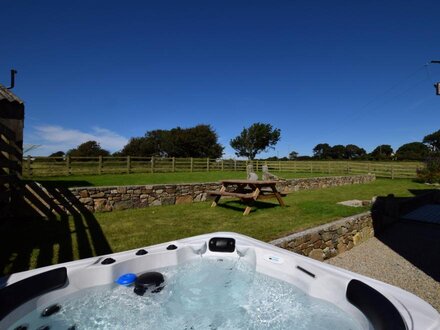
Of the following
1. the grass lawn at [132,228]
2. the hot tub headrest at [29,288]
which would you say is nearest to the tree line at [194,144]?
the grass lawn at [132,228]

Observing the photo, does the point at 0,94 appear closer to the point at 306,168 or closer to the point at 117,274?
the point at 117,274

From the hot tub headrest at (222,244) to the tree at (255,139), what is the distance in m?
39.1

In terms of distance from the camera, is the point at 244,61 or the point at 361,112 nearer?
the point at 244,61

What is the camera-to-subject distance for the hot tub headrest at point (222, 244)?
3.10 meters

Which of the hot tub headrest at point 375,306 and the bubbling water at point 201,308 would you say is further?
the bubbling water at point 201,308

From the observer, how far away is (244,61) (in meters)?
16.3

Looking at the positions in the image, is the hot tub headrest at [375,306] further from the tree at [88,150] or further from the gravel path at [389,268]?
the tree at [88,150]

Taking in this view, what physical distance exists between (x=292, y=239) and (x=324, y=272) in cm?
107

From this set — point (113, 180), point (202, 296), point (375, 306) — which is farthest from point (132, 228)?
point (113, 180)

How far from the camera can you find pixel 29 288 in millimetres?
1890

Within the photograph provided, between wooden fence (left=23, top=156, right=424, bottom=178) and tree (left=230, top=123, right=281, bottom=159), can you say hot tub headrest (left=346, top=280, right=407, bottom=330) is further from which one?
tree (left=230, top=123, right=281, bottom=159)

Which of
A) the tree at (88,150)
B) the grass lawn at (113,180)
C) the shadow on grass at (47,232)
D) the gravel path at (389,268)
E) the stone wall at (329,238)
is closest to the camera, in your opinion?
the gravel path at (389,268)

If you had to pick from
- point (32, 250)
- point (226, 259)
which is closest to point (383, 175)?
point (226, 259)

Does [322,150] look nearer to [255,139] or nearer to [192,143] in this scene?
[255,139]
